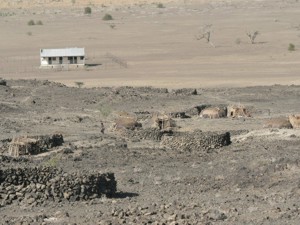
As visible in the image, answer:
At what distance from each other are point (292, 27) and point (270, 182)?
6548 centimetres

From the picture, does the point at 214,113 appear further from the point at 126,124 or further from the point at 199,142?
the point at 199,142

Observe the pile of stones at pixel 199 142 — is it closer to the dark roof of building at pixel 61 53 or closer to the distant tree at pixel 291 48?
the dark roof of building at pixel 61 53

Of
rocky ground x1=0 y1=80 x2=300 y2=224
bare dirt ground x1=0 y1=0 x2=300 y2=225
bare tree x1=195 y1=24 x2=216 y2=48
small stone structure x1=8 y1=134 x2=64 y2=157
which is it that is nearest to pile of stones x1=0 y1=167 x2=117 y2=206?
rocky ground x1=0 y1=80 x2=300 y2=224

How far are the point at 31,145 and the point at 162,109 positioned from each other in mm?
14746

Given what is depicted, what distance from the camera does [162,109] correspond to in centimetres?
4003

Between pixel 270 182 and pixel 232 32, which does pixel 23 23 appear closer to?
pixel 232 32

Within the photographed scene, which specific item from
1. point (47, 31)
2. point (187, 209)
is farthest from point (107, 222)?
point (47, 31)

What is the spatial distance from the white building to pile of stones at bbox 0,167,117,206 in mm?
41685

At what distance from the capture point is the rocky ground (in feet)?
53.9

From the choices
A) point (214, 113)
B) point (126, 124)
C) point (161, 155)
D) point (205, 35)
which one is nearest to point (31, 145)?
point (161, 155)

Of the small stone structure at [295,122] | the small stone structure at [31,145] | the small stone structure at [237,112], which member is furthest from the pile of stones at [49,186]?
the small stone structure at [237,112]

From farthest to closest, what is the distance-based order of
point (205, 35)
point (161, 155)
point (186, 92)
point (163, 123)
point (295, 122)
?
point (205, 35) → point (186, 92) → point (163, 123) → point (295, 122) → point (161, 155)

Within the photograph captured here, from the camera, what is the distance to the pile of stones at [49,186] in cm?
1791

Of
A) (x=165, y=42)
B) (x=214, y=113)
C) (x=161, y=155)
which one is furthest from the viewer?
(x=165, y=42)
